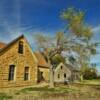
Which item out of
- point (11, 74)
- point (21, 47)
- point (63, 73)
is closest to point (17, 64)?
point (11, 74)

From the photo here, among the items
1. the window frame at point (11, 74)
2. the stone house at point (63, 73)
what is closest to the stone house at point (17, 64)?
the window frame at point (11, 74)

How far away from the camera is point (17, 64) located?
27.0m

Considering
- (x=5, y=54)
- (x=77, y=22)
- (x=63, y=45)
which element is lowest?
(x=5, y=54)

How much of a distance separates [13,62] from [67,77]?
117ft

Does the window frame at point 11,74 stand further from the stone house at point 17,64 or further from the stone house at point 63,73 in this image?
the stone house at point 63,73

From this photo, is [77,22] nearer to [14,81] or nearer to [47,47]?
[47,47]

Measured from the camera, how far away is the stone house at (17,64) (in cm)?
2511

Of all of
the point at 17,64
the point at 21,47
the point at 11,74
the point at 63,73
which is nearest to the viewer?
the point at 11,74

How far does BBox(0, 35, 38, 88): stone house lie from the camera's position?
25109 mm

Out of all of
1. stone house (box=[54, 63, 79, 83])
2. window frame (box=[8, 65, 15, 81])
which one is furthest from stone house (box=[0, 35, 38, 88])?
stone house (box=[54, 63, 79, 83])

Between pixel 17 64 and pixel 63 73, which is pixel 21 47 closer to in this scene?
pixel 17 64

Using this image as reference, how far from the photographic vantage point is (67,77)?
196ft

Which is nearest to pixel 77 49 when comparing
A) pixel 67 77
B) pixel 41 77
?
pixel 41 77

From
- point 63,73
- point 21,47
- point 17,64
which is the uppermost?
point 21,47
